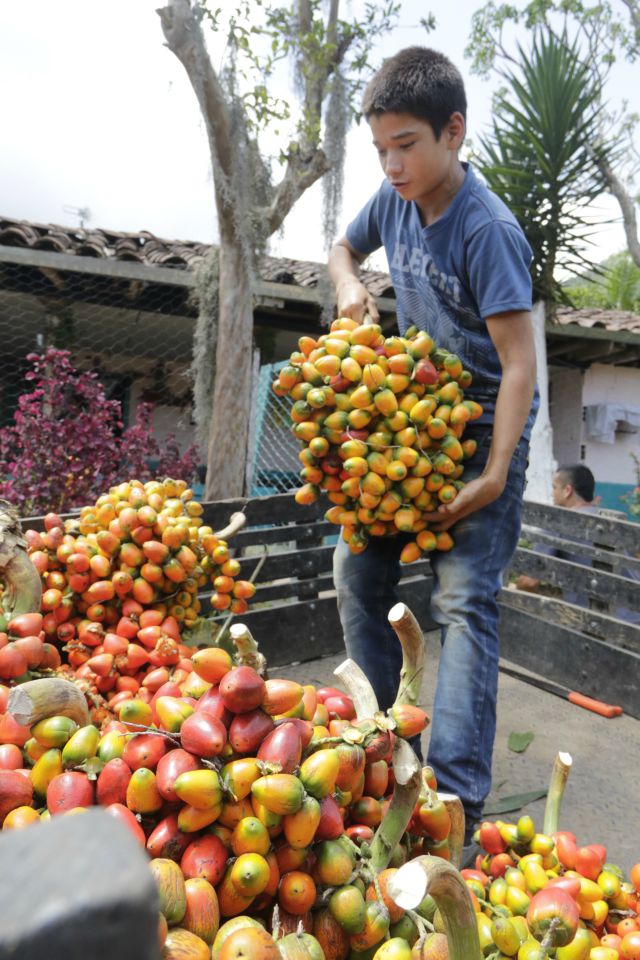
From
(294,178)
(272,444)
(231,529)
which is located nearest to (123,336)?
(272,444)

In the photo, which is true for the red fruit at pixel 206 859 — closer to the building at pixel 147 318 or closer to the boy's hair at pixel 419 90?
the boy's hair at pixel 419 90

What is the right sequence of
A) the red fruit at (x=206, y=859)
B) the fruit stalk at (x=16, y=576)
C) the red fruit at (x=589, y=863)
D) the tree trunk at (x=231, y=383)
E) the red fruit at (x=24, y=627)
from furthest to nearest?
the tree trunk at (x=231, y=383) → the fruit stalk at (x=16, y=576) → the red fruit at (x=24, y=627) → the red fruit at (x=589, y=863) → the red fruit at (x=206, y=859)

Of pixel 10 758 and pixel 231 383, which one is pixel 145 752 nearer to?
pixel 10 758

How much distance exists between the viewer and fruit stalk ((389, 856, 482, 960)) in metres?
0.80

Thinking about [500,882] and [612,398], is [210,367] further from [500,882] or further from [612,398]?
[612,398]

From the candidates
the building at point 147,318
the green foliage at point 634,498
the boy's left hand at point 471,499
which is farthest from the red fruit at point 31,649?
the green foliage at point 634,498

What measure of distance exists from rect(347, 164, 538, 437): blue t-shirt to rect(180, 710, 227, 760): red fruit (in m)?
1.38

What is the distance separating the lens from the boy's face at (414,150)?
6.66 ft

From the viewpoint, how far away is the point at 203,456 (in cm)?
719

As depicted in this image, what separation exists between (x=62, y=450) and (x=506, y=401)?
11.6ft

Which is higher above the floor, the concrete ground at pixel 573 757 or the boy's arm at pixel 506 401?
the boy's arm at pixel 506 401

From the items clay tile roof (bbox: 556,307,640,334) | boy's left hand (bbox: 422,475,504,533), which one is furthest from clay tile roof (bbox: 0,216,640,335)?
boy's left hand (bbox: 422,475,504,533)

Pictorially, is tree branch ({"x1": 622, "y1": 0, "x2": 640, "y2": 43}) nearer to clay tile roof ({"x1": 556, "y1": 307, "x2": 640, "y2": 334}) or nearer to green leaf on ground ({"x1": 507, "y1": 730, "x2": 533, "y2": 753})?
clay tile roof ({"x1": 556, "y1": 307, "x2": 640, "y2": 334})

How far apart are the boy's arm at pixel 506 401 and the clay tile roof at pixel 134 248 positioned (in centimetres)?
409
